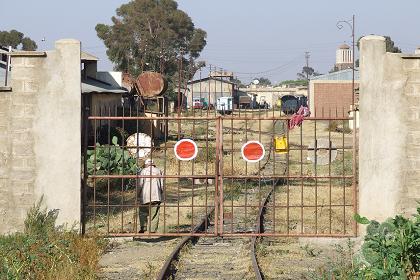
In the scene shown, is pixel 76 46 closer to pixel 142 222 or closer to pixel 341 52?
pixel 142 222

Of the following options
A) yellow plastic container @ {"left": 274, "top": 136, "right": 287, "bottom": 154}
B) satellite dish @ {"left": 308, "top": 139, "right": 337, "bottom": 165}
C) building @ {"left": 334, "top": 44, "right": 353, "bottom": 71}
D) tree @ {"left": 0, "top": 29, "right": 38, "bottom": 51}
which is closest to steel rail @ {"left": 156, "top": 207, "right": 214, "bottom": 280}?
yellow plastic container @ {"left": 274, "top": 136, "right": 287, "bottom": 154}

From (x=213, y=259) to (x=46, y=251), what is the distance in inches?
121

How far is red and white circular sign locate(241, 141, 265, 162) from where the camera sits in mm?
13414

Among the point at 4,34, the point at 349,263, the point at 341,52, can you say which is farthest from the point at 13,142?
the point at 341,52

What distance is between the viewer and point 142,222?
1527cm

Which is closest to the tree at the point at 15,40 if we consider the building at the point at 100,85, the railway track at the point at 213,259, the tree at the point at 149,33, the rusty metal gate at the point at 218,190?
the tree at the point at 149,33

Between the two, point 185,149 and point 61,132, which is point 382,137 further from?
point 61,132

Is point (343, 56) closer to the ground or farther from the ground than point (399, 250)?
farther from the ground

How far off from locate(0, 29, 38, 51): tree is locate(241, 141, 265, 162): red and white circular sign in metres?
101

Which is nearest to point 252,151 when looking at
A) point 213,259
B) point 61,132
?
point 213,259

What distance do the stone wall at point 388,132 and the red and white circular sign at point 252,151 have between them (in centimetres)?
163

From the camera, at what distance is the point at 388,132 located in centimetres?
1301

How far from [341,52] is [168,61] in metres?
54.6

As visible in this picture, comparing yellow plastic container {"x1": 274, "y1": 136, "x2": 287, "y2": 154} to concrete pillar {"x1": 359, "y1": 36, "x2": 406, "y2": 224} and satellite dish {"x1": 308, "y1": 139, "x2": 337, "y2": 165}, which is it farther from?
concrete pillar {"x1": 359, "y1": 36, "x2": 406, "y2": 224}
